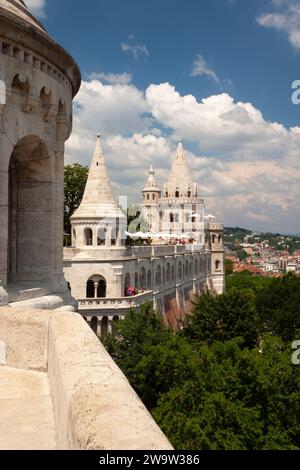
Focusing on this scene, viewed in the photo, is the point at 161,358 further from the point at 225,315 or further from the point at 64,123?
the point at 225,315

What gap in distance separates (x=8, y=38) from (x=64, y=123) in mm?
2219

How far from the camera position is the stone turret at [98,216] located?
30.8 meters

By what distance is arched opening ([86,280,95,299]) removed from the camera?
3161 centimetres

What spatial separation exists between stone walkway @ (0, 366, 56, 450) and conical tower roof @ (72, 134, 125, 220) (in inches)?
983

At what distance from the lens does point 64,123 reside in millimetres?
10000

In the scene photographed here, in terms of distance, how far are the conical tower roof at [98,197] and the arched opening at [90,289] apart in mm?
4146

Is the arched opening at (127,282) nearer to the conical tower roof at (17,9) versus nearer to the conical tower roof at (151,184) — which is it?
the conical tower roof at (17,9)

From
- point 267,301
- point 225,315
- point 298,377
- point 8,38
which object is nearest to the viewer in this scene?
point 8,38

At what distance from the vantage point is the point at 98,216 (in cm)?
3066

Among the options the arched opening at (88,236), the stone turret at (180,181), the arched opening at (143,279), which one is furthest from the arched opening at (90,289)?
the stone turret at (180,181)

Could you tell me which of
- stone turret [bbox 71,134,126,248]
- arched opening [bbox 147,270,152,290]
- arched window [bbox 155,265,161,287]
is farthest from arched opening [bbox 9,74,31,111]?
arched window [bbox 155,265,161,287]

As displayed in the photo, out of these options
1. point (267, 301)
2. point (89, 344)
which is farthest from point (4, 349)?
point (267, 301)

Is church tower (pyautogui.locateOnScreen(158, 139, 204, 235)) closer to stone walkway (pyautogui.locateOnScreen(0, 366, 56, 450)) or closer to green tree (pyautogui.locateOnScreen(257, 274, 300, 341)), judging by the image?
green tree (pyautogui.locateOnScreen(257, 274, 300, 341))

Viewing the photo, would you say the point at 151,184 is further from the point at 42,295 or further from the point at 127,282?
the point at 42,295
